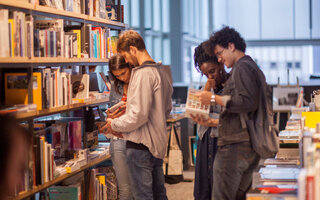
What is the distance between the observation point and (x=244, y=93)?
9.04 ft

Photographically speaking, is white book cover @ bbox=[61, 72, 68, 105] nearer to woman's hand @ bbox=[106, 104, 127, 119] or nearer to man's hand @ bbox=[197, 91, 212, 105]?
woman's hand @ bbox=[106, 104, 127, 119]

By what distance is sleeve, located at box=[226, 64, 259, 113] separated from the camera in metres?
2.75

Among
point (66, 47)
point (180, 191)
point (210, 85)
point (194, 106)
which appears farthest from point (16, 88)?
point (180, 191)

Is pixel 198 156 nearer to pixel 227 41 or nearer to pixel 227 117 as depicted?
pixel 227 117

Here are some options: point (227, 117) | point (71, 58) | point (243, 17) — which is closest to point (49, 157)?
point (71, 58)

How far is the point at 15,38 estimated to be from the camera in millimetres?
3051

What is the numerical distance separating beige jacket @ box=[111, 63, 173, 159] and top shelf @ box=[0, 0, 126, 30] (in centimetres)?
78

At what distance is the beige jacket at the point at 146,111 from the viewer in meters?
3.23

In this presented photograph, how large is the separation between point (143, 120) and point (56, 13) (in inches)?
42.2

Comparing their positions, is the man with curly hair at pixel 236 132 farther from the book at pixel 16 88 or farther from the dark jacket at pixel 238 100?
the book at pixel 16 88

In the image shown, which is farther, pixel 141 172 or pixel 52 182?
pixel 52 182

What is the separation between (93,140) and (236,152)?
6.08ft

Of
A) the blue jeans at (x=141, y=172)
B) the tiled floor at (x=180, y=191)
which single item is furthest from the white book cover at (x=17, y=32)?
the tiled floor at (x=180, y=191)

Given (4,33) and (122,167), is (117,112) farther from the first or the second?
(4,33)
